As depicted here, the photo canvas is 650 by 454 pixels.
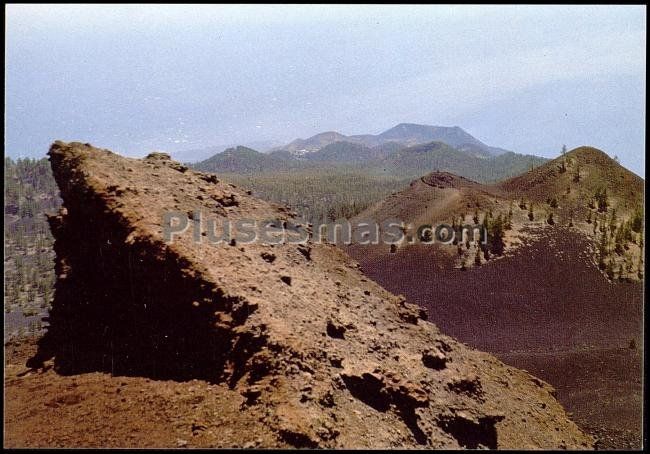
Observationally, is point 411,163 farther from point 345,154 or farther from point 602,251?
point 602,251

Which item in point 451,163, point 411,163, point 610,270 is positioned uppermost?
point 411,163

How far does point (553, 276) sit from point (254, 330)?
15690 mm

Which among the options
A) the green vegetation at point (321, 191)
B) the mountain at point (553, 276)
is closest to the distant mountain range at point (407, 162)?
the green vegetation at point (321, 191)

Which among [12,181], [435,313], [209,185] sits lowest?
[435,313]

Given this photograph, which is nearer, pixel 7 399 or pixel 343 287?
pixel 7 399

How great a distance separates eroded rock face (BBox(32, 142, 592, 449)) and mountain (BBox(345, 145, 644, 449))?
126 inches

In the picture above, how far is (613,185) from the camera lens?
23.6 meters

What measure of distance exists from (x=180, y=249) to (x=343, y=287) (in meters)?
3.23

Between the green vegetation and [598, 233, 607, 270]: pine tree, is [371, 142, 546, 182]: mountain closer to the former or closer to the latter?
the green vegetation

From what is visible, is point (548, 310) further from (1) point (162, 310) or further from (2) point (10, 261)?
(2) point (10, 261)

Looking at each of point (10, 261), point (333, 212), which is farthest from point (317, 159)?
point (10, 261)

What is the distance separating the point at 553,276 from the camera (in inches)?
688

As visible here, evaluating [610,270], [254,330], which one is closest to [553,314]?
[610,270]

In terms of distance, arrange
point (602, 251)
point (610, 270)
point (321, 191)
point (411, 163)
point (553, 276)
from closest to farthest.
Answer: point (553, 276) → point (610, 270) → point (602, 251) → point (321, 191) → point (411, 163)
